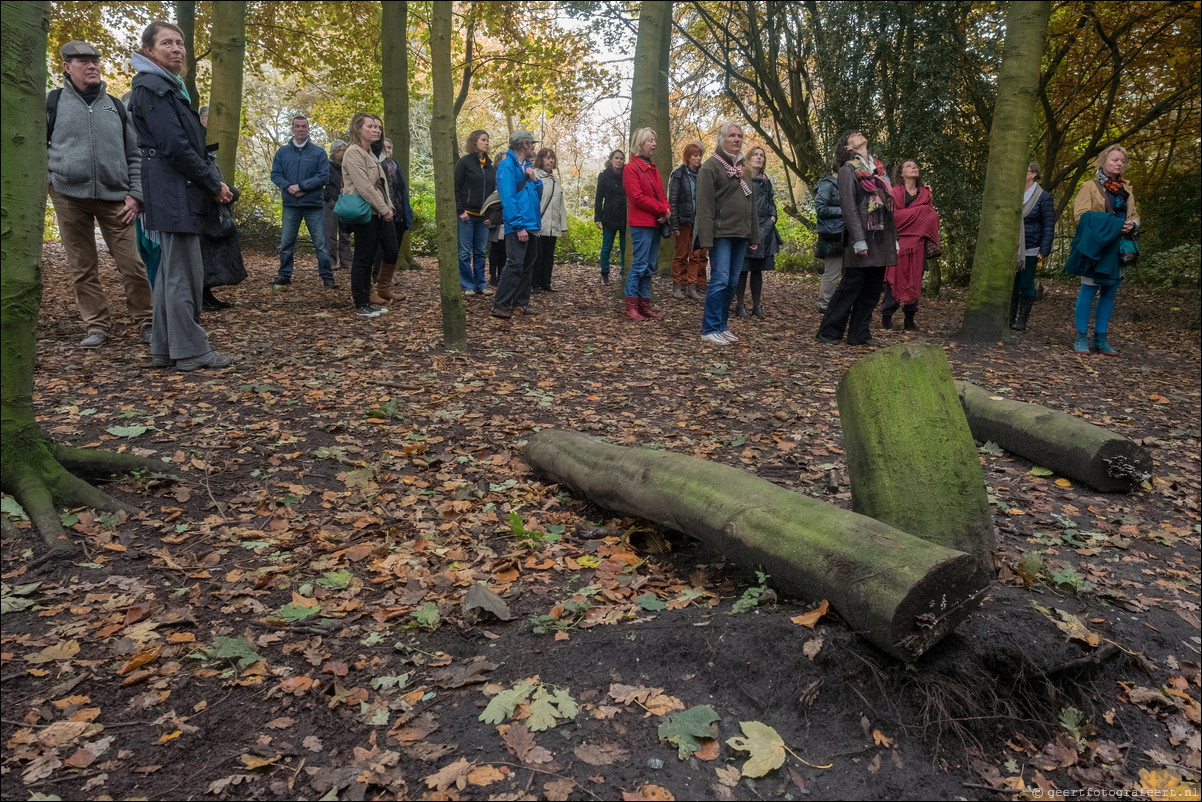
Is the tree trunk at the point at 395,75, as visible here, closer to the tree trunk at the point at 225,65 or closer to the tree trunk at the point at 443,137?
the tree trunk at the point at 225,65

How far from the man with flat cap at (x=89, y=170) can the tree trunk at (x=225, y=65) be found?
148 inches

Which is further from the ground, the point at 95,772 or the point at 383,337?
the point at 383,337

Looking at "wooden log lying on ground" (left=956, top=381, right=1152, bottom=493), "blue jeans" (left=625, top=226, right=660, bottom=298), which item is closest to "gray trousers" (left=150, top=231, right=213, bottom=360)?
"blue jeans" (left=625, top=226, right=660, bottom=298)

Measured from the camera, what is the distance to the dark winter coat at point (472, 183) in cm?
1015

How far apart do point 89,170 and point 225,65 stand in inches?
184

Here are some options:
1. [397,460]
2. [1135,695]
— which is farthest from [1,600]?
[1135,695]

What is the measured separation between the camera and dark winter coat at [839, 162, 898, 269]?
25.5 feet

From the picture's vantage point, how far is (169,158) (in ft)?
17.0

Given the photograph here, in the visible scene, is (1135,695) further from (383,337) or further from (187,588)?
(383,337)

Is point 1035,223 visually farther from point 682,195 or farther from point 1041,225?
point 682,195

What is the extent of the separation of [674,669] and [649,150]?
7032 mm

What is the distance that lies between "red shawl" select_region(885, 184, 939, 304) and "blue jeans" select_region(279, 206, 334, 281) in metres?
7.48

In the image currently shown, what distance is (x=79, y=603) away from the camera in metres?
2.87

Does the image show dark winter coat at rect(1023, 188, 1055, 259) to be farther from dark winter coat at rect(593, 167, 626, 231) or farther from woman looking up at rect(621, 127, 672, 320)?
dark winter coat at rect(593, 167, 626, 231)
